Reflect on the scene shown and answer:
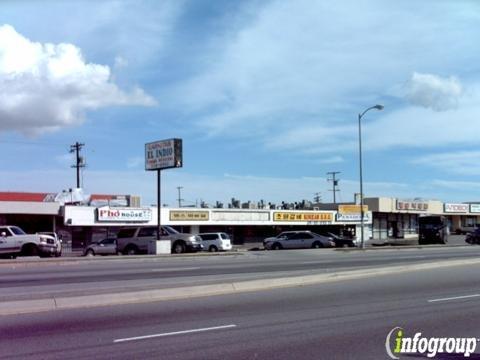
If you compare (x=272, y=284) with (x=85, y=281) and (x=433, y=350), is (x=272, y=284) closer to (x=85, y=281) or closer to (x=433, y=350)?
(x=85, y=281)

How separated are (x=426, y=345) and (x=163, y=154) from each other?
3175 centimetres

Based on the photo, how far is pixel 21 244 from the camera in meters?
30.6

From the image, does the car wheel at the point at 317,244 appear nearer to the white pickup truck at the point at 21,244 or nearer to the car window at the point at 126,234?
the car window at the point at 126,234

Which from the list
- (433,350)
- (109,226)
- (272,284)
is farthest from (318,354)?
(109,226)

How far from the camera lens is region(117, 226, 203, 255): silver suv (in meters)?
35.5

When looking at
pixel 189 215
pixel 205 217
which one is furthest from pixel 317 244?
pixel 189 215

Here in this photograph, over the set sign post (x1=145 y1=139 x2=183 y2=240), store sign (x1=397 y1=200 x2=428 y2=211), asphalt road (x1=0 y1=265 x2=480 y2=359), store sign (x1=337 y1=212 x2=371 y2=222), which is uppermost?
sign post (x1=145 y1=139 x2=183 y2=240)

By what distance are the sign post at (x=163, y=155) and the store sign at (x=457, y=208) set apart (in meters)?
56.8

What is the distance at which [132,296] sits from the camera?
1236 cm

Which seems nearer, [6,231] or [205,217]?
[6,231]

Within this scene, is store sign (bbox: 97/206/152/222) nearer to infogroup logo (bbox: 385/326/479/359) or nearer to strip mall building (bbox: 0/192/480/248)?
strip mall building (bbox: 0/192/480/248)

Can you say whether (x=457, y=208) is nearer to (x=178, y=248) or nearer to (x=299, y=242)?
(x=299, y=242)

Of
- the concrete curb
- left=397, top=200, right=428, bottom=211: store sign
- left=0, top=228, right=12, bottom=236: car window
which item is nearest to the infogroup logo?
the concrete curb

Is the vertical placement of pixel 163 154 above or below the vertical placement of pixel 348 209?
above
